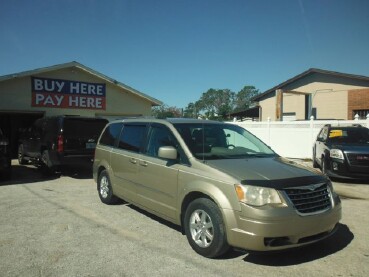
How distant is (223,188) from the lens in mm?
4316

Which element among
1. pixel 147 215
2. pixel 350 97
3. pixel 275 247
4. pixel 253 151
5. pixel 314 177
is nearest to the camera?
pixel 275 247

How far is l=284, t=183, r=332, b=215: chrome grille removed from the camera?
13.7ft

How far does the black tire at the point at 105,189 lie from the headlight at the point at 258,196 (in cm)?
364

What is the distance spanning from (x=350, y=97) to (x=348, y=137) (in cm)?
1797

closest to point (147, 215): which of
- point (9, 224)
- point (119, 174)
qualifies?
point (119, 174)

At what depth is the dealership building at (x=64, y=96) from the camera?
53.9 ft

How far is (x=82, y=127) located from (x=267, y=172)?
7.63 metres

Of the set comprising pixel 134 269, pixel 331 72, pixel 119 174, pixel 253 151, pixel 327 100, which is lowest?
pixel 134 269

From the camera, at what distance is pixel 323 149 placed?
1086 centimetres

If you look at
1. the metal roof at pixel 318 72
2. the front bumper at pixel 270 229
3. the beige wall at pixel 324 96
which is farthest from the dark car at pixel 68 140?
the beige wall at pixel 324 96

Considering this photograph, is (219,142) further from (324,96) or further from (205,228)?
(324,96)

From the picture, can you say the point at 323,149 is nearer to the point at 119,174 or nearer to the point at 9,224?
the point at 119,174

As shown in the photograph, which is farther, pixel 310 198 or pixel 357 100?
pixel 357 100

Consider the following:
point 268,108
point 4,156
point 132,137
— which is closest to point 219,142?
point 132,137
